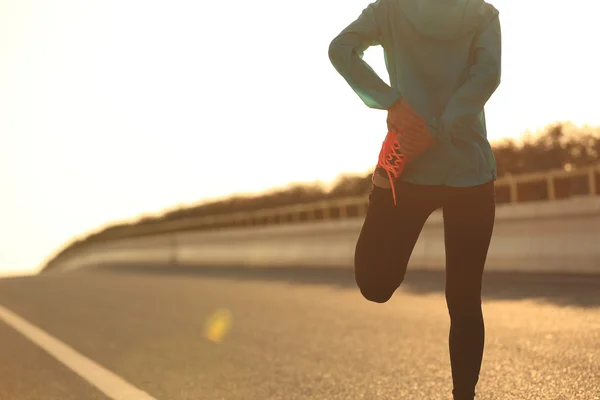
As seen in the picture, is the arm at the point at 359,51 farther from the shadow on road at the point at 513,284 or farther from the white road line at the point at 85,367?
the shadow on road at the point at 513,284

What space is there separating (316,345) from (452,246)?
13.2 feet

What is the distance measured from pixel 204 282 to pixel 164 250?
14.1 metres

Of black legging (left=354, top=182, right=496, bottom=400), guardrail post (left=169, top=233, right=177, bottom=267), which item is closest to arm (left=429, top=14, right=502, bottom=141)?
black legging (left=354, top=182, right=496, bottom=400)

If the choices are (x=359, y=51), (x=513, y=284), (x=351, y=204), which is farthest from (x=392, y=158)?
(x=351, y=204)

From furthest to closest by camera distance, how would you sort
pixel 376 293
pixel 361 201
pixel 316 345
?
pixel 361 201 → pixel 316 345 → pixel 376 293

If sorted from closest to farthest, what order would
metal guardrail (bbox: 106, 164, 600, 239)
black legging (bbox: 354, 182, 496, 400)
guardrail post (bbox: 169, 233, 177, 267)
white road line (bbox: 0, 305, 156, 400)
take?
1. black legging (bbox: 354, 182, 496, 400)
2. white road line (bbox: 0, 305, 156, 400)
3. metal guardrail (bbox: 106, 164, 600, 239)
4. guardrail post (bbox: 169, 233, 177, 267)

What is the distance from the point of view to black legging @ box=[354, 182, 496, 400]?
13.7 feet

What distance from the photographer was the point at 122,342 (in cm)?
898

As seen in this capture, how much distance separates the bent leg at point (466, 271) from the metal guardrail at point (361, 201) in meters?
10.6

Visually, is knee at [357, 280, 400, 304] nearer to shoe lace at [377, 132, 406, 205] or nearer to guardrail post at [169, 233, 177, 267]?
shoe lace at [377, 132, 406, 205]

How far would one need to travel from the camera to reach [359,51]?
4.33 metres

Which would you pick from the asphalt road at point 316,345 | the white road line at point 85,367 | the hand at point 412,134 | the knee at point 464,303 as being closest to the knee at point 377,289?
the knee at point 464,303

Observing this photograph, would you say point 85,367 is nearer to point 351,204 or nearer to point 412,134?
point 412,134

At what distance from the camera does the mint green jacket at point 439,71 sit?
4102 mm
